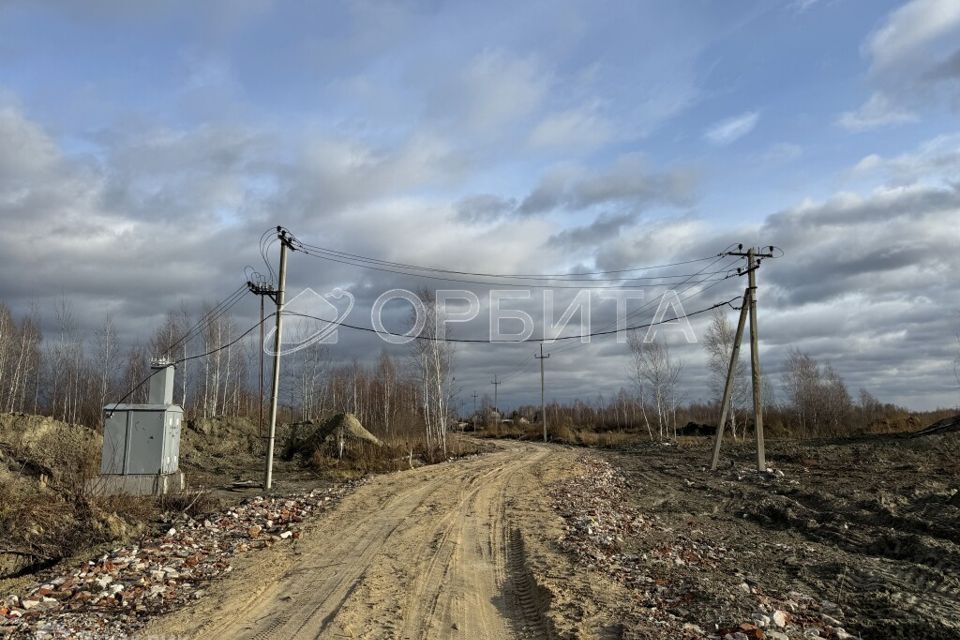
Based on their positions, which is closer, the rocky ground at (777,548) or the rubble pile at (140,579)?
the rocky ground at (777,548)

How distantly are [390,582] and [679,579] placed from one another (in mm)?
3555

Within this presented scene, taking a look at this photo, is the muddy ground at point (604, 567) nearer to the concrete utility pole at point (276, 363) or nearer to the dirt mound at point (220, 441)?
the concrete utility pole at point (276, 363)

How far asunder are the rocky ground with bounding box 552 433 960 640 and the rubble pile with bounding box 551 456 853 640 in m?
0.02

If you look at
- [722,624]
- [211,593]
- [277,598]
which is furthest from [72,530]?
[722,624]

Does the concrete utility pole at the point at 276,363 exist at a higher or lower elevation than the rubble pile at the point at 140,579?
higher

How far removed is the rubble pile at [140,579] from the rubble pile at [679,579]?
5127 millimetres

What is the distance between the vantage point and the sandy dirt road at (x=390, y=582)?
244 inches

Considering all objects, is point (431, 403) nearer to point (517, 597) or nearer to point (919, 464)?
point (919, 464)

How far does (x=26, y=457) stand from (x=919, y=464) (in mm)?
29200

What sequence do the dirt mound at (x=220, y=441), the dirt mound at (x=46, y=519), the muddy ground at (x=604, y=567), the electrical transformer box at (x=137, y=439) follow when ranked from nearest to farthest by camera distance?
the muddy ground at (x=604, y=567) < the dirt mound at (x=46, y=519) < the electrical transformer box at (x=137, y=439) < the dirt mound at (x=220, y=441)

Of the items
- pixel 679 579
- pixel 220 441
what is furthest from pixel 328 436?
pixel 679 579

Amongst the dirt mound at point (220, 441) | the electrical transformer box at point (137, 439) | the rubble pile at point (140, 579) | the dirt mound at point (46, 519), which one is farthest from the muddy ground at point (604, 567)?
the dirt mound at point (220, 441)

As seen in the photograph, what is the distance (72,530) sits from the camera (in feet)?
34.1

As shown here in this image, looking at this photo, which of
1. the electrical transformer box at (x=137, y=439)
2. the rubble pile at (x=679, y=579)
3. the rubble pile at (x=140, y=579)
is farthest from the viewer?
the electrical transformer box at (x=137, y=439)
